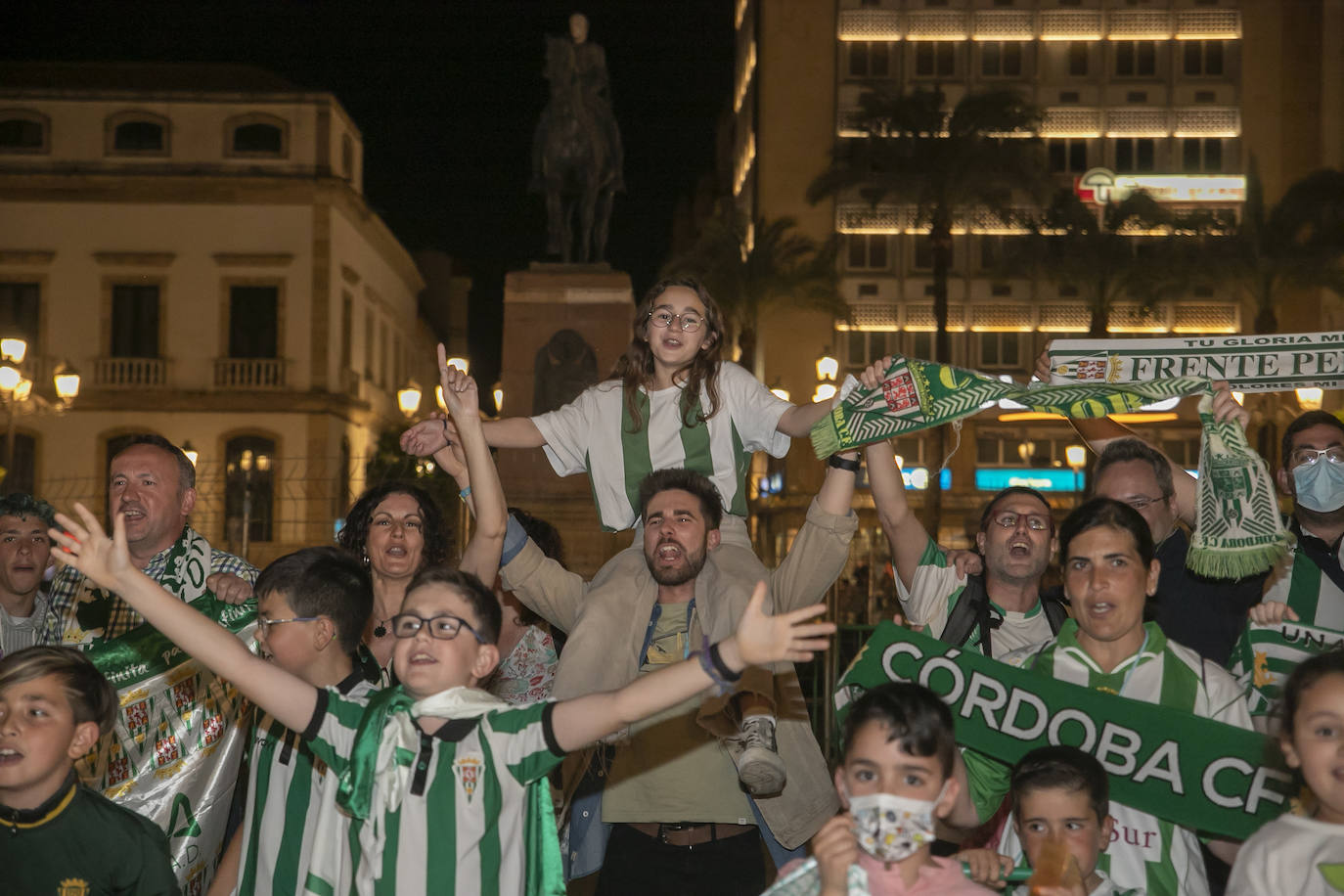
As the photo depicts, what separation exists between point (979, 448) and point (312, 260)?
25265 mm

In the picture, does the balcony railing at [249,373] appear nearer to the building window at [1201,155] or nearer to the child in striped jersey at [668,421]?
the building window at [1201,155]

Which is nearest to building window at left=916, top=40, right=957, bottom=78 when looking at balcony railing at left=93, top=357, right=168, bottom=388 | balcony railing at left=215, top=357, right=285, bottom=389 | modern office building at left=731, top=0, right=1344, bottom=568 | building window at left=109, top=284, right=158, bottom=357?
modern office building at left=731, top=0, right=1344, bottom=568

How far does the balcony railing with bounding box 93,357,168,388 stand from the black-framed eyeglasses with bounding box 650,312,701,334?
41.7 meters

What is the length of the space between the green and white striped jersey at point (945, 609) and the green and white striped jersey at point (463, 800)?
1.88 m

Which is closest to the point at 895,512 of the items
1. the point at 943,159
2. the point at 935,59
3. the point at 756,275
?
the point at 943,159

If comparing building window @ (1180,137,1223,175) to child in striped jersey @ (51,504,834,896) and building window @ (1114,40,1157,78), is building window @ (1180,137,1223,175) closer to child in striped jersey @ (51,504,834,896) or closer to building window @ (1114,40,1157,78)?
building window @ (1114,40,1157,78)

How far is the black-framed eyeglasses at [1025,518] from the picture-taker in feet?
16.8

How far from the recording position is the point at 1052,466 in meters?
53.5

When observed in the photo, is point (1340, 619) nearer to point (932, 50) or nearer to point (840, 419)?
point (840, 419)

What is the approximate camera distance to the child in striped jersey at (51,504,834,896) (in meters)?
3.65

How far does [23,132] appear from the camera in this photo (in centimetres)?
4516

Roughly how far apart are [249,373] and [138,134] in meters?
8.47

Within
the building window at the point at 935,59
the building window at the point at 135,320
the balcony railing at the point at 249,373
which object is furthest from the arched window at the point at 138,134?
the building window at the point at 935,59

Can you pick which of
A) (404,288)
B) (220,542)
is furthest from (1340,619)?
(404,288)
